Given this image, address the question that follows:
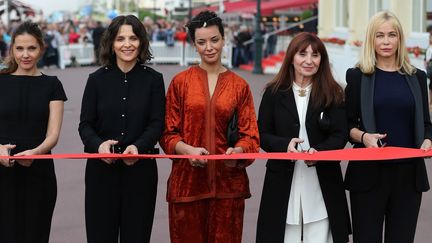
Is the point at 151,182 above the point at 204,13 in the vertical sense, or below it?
below

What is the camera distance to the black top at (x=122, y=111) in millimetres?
5184

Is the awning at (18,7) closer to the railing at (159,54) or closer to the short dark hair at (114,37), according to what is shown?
the railing at (159,54)

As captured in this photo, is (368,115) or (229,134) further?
(229,134)

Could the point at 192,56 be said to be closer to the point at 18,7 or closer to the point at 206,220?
the point at 18,7

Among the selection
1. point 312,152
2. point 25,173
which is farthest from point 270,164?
point 25,173

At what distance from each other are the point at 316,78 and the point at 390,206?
93cm

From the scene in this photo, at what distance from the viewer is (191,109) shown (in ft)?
17.0

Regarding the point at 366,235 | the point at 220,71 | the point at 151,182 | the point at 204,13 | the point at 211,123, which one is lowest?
the point at 366,235

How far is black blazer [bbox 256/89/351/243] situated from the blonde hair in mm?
320

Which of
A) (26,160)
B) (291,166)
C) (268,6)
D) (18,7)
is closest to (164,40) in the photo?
(268,6)

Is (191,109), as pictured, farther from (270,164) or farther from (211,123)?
(270,164)

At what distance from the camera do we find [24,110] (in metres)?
5.25

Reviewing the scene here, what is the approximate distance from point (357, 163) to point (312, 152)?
1.26 ft

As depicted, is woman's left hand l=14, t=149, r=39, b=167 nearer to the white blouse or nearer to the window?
the white blouse
